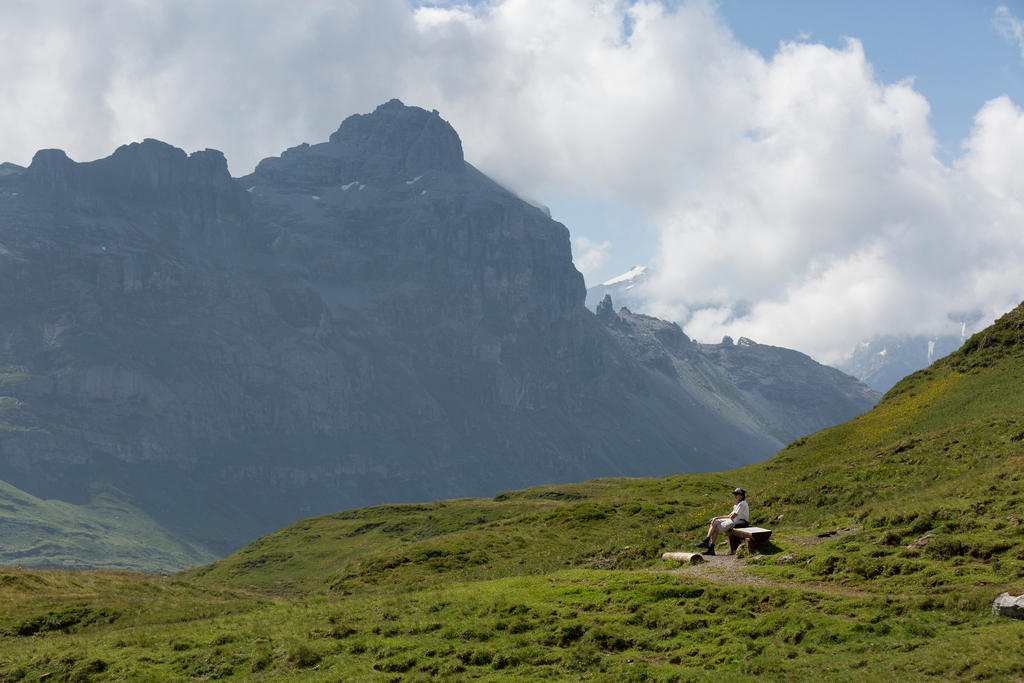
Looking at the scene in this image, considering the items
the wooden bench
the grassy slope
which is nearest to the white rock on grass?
the grassy slope

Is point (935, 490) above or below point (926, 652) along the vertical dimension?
above

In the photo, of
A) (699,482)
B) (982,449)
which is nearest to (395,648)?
(982,449)

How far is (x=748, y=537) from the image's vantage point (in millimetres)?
39500

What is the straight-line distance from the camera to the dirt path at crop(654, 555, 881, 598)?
31.7m

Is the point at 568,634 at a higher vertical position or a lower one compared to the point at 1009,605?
lower

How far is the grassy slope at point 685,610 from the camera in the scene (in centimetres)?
2669

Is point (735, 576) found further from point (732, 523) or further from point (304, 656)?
point (304, 656)

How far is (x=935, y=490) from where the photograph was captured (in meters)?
44.1

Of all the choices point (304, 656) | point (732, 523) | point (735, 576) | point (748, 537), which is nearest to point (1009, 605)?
point (735, 576)

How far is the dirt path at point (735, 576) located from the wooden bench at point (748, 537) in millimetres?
931

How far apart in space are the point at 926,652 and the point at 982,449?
1316 inches

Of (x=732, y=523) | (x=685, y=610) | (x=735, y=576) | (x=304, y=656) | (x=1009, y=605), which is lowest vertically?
(x=304, y=656)

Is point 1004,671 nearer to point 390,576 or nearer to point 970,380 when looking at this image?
point 390,576

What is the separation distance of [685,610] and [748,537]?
30.9 feet
